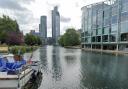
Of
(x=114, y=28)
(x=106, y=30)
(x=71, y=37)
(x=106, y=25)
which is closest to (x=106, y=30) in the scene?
(x=106, y=30)

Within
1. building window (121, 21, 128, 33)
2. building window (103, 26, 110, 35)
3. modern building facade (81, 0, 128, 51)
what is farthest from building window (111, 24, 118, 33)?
building window (121, 21, 128, 33)

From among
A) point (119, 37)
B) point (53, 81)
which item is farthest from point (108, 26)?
point (53, 81)

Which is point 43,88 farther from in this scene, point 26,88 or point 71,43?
point 71,43

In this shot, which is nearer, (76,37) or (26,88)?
(26,88)

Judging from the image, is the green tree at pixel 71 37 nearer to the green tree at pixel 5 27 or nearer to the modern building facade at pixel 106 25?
the modern building facade at pixel 106 25

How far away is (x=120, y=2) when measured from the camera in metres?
99.4

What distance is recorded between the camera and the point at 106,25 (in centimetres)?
11231

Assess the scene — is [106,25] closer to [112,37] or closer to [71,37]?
[112,37]

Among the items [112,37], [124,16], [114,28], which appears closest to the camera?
[124,16]

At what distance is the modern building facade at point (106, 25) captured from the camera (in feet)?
319

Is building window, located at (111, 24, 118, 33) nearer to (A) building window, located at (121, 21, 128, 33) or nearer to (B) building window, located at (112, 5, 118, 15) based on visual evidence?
(A) building window, located at (121, 21, 128, 33)

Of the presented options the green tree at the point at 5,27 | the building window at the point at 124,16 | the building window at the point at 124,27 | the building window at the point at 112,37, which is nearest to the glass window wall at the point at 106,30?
the building window at the point at 112,37

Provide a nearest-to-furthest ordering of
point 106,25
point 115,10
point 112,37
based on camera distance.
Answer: point 115,10 < point 112,37 < point 106,25

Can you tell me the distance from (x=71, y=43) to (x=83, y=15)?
43.3 metres
